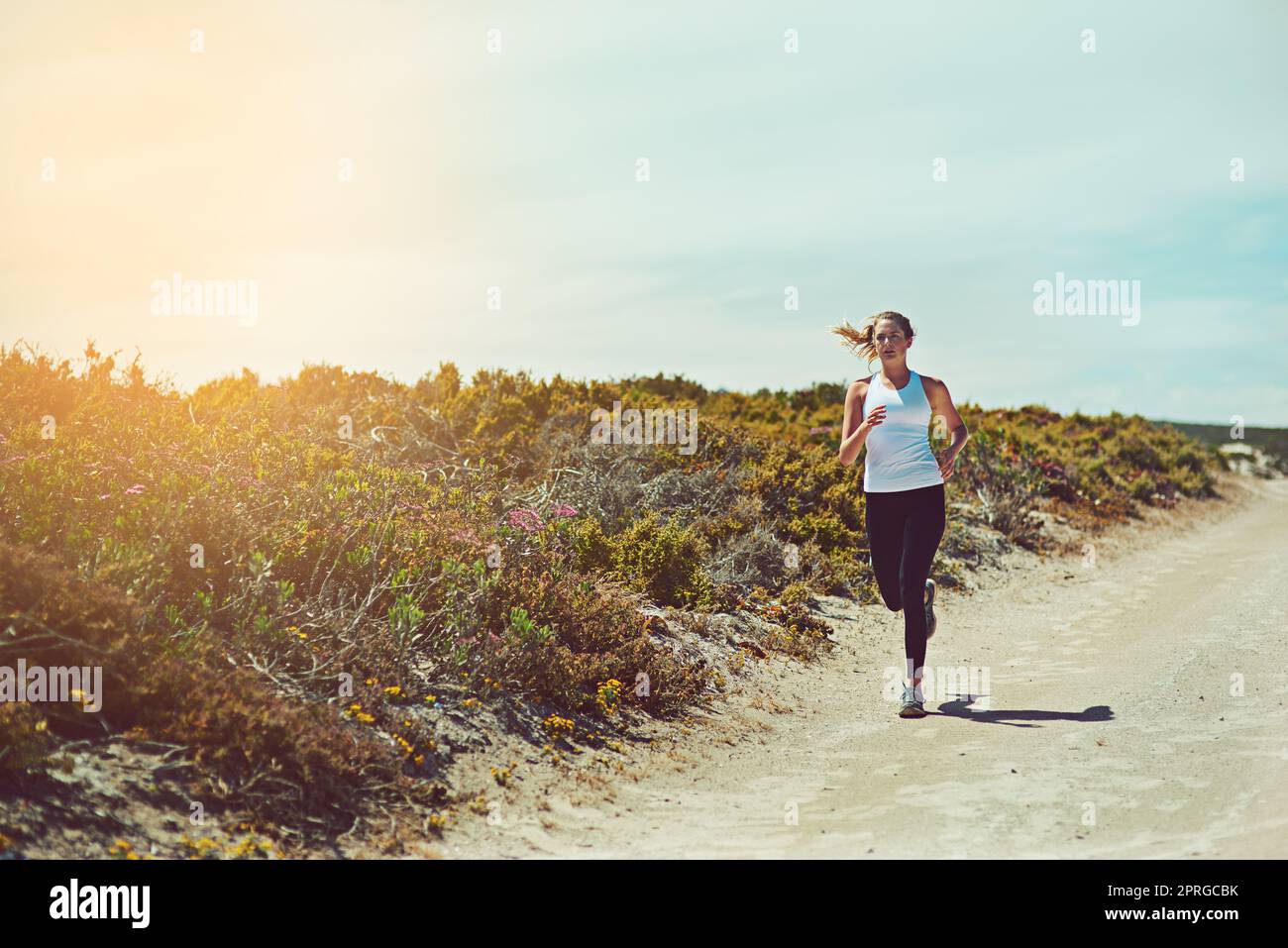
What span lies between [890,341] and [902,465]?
2.96 feet

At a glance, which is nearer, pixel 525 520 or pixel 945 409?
pixel 945 409

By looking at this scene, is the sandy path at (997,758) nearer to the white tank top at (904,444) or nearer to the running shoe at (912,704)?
the running shoe at (912,704)

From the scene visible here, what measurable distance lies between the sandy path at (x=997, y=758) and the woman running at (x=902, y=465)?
107cm

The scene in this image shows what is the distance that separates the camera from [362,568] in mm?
7824

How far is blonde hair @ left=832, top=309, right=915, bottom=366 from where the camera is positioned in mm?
7677

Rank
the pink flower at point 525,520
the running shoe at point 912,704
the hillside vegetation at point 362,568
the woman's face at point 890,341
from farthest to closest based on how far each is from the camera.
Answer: the pink flower at point 525,520 < the running shoe at point 912,704 < the woman's face at point 890,341 < the hillside vegetation at point 362,568

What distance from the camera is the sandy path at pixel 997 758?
5.32 meters

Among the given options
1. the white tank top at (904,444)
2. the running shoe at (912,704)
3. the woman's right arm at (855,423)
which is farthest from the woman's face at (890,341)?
the running shoe at (912,704)

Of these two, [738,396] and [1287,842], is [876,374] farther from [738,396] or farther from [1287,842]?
[738,396]

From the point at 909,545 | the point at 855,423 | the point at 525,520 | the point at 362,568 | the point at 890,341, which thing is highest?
the point at 890,341

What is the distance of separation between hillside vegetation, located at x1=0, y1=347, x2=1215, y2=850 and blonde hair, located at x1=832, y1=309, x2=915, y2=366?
9.38 ft

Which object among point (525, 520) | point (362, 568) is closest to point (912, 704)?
point (525, 520)

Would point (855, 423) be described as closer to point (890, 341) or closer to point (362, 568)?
point (890, 341)

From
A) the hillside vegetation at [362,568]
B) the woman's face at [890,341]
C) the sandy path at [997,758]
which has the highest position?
the woman's face at [890,341]
